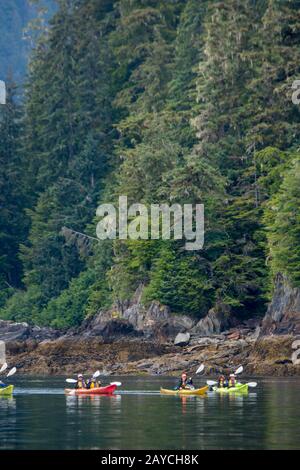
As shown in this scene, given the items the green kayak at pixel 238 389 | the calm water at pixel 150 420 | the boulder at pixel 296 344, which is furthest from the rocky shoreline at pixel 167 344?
the green kayak at pixel 238 389

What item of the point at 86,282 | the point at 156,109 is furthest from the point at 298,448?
the point at 156,109

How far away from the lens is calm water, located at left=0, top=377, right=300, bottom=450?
42.3 meters

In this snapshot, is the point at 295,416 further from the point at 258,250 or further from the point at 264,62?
the point at 264,62

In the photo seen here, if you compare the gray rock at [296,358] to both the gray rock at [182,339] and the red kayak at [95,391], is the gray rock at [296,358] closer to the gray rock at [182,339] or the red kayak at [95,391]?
the gray rock at [182,339]

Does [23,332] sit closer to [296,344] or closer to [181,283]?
[181,283]

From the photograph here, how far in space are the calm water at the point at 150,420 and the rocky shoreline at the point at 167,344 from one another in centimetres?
1263

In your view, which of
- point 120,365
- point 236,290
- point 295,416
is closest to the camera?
point 295,416

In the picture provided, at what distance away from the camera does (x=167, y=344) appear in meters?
88.4

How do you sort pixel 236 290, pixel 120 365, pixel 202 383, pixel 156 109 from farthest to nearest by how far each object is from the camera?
pixel 156 109, pixel 236 290, pixel 120 365, pixel 202 383

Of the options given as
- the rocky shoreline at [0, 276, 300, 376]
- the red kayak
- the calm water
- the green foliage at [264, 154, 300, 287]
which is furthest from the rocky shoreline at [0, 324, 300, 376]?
the red kayak

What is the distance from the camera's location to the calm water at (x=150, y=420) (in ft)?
139

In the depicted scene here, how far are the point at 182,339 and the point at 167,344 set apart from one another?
101cm
